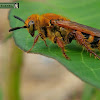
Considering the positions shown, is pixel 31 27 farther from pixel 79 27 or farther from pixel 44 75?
pixel 44 75

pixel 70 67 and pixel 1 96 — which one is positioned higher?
pixel 70 67

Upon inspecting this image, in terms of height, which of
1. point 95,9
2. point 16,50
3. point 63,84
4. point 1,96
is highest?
point 95,9

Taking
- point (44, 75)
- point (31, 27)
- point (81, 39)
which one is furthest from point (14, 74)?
point (44, 75)

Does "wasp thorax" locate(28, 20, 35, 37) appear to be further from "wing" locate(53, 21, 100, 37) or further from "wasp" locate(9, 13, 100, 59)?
"wing" locate(53, 21, 100, 37)

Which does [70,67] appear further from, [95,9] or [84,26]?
[95,9]

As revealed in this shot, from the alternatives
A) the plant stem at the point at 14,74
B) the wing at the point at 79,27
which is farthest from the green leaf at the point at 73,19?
the plant stem at the point at 14,74

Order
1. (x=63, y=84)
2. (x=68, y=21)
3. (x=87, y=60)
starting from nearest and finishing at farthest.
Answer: (x=87, y=60) → (x=68, y=21) → (x=63, y=84)

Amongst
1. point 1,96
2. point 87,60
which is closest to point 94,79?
point 87,60
